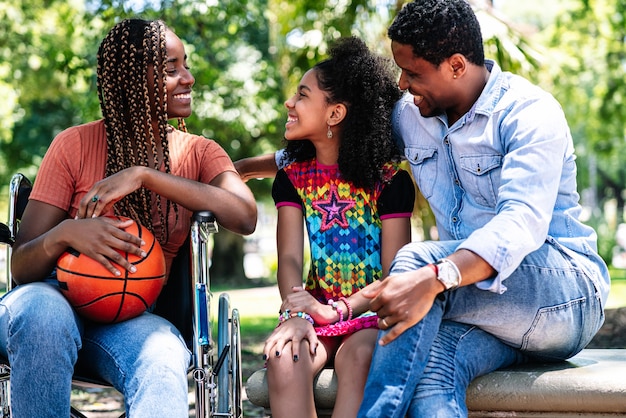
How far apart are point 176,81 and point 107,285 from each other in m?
0.94

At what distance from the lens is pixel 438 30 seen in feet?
9.20

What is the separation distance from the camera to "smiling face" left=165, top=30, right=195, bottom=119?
3.17 metres

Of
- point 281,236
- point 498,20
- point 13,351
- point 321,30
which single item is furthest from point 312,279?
point 321,30

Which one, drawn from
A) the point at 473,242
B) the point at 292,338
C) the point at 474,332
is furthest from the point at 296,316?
the point at 473,242

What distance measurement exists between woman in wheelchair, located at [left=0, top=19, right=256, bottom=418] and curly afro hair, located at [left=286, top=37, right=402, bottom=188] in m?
0.41

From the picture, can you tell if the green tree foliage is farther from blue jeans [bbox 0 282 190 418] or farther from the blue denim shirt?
blue jeans [bbox 0 282 190 418]

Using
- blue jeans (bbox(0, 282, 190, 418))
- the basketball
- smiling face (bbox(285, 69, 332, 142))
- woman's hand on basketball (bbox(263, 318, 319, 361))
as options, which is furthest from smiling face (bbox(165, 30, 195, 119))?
woman's hand on basketball (bbox(263, 318, 319, 361))

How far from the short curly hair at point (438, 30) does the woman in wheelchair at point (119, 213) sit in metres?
0.84

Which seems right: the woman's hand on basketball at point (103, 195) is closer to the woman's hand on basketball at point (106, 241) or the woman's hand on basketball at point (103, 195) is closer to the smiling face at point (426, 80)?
the woman's hand on basketball at point (106, 241)

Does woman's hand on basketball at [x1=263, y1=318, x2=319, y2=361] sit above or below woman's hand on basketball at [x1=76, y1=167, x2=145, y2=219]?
below

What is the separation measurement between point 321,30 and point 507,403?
5.15 metres

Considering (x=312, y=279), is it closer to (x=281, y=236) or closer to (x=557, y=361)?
(x=281, y=236)

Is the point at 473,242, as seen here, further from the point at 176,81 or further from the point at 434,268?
the point at 176,81

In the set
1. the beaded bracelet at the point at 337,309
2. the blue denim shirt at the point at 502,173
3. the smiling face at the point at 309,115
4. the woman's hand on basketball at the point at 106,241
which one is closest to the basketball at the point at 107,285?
the woman's hand on basketball at the point at 106,241
